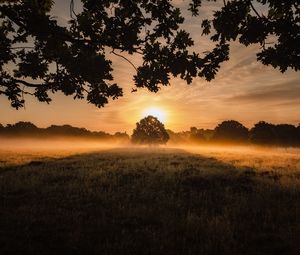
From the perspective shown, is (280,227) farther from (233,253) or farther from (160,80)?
(160,80)

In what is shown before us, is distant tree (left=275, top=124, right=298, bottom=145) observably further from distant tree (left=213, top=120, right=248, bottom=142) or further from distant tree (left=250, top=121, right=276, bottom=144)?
distant tree (left=213, top=120, right=248, bottom=142)

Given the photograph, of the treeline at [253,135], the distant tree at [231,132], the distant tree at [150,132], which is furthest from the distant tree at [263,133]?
the distant tree at [150,132]

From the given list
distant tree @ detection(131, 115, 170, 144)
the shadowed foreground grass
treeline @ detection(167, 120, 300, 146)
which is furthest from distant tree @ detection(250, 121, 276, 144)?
the shadowed foreground grass

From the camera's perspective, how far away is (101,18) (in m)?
7.97

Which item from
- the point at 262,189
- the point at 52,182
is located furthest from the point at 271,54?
the point at 52,182

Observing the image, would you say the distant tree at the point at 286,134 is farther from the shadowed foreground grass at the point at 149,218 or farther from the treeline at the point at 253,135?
the shadowed foreground grass at the point at 149,218

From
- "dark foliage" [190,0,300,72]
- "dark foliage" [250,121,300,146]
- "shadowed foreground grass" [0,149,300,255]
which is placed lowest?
"shadowed foreground grass" [0,149,300,255]

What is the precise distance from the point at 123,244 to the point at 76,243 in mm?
1131

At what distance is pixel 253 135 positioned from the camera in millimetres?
97500

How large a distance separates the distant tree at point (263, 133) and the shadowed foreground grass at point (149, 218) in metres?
79.4

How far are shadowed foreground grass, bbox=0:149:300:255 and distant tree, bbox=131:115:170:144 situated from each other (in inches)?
3498

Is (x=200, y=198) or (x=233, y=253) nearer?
(x=233, y=253)

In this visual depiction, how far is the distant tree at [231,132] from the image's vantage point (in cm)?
11631

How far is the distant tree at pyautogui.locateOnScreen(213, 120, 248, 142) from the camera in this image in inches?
4579
